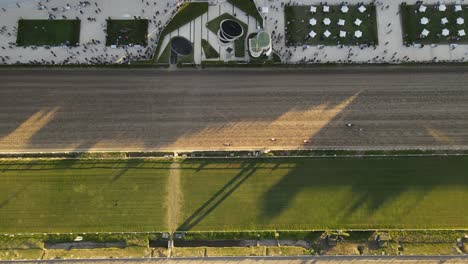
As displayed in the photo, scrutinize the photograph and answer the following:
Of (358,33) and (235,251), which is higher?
(358,33)

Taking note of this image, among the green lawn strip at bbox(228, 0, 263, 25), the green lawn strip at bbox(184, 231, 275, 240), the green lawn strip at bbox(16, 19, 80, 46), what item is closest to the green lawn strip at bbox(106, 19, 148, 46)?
the green lawn strip at bbox(16, 19, 80, 46)

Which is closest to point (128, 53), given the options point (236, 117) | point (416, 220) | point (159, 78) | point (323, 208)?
point (159, 78)

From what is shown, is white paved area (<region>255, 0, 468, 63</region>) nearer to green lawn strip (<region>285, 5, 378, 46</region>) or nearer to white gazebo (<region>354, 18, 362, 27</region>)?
green lawn strip (<region>285, 5, 378, 46</region>)

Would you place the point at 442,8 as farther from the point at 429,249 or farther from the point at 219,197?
the point at 219,197

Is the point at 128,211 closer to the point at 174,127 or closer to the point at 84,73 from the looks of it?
the point at 174,127

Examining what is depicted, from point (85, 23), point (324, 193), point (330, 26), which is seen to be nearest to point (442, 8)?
point (330, 26)
